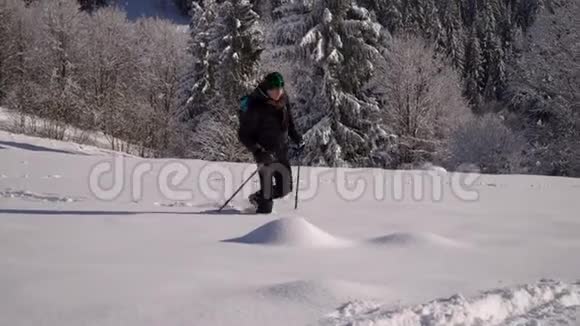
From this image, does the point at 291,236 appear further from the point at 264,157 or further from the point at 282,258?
the point at 264,157

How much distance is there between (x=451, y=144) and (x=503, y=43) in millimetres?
35545

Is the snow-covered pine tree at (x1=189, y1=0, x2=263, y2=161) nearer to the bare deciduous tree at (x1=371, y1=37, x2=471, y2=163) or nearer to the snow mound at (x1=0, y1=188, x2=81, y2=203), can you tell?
the bare deciduous tree at (x1=371, y1=37, x2=471, y2=163)

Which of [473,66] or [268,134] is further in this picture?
[473,66]

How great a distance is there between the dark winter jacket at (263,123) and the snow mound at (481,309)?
310 centimetres

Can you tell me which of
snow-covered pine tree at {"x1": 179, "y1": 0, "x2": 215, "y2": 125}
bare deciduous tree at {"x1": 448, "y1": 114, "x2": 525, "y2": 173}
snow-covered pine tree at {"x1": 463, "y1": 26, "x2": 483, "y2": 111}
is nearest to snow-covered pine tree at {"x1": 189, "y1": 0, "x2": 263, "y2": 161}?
snow-covered pine tree at {"x1": 179, "y1": 0, "x2": 215, "y2": 125}

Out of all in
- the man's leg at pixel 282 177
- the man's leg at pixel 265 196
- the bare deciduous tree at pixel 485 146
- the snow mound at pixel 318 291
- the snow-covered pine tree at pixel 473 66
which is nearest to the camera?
the snow mound at pixel 318 291

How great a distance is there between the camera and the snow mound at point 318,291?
105 inches

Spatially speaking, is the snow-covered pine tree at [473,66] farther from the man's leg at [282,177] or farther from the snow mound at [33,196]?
the snow mound at [33,196]

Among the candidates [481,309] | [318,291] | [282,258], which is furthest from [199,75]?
[481,309]

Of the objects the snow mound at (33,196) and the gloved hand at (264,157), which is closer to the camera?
the gloved hand at (264,157)


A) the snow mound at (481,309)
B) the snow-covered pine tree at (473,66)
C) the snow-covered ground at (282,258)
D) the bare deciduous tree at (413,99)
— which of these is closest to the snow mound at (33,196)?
the snow-covered ground at (282,258)

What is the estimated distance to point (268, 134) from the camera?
18.4 ft

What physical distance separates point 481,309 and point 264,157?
325cm

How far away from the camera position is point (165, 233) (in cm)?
421
